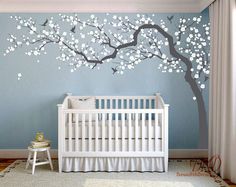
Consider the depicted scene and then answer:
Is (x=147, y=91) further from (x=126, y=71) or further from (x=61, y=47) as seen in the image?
(x=61, y=47)

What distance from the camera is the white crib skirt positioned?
166 inches

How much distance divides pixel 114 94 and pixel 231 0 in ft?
6.42

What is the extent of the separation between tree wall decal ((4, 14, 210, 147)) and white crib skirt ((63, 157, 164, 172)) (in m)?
1.23

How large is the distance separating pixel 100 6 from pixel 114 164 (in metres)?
2.09

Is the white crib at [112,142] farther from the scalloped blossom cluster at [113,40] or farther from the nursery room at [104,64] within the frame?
the scalloped blossom cluster at [113,40]

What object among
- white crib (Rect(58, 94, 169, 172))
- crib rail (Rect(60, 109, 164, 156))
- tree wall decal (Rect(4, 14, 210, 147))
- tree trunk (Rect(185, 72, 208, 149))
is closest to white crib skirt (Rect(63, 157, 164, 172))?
white crib (Rect(58, 94, 169, 172))

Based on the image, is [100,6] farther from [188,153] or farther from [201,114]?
[188,153]

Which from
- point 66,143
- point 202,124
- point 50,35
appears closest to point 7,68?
point 50,35

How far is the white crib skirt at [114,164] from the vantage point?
422 centimetres

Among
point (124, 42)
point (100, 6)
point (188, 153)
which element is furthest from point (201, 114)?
point (100, 6)

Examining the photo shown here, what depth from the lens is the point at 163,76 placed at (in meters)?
4.95

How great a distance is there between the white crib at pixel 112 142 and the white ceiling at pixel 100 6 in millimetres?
1436

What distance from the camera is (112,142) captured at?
420 cm

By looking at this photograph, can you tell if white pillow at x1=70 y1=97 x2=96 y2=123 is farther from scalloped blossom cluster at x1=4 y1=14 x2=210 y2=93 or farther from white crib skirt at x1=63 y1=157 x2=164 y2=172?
white crib skirt at x1=63 y1=157 x2=164 y2=172
